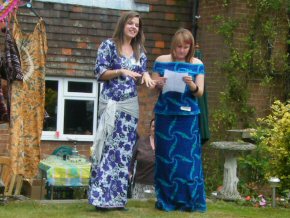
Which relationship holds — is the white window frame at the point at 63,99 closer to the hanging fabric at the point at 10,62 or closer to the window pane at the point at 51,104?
the window pane at the point at 51,104

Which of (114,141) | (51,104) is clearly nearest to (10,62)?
(114,141)

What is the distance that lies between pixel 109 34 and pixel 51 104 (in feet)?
4.62

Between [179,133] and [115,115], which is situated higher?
[115,115]

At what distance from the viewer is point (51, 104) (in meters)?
11.8

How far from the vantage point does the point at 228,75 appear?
39.2 feet

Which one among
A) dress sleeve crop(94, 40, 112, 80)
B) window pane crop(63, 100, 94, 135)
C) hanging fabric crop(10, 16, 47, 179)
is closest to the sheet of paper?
dress sleeve crop(94, 40, 112, 80)

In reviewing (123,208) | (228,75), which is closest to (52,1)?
(228,75)

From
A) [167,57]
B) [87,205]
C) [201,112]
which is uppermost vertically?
[167,57]

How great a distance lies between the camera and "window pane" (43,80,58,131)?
11781 mm

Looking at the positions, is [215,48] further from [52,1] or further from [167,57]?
[167,57]

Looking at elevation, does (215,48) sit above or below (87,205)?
above

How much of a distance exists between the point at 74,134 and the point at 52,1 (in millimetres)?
2043

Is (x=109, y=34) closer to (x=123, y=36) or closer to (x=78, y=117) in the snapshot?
(x=78, y=117)

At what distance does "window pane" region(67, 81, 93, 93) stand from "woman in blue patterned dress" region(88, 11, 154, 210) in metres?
4.89
